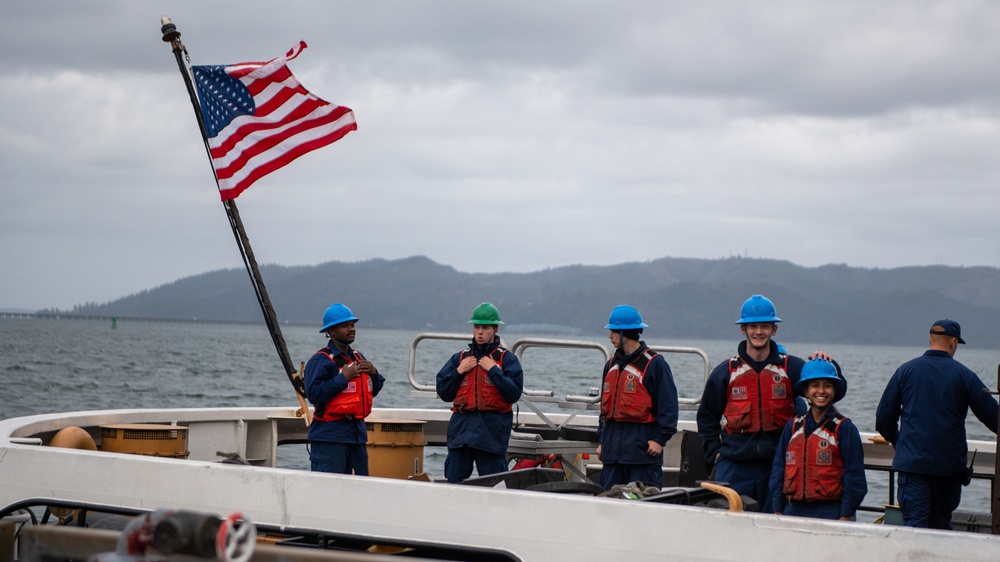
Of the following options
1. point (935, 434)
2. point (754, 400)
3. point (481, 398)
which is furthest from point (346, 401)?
point (935, 434)

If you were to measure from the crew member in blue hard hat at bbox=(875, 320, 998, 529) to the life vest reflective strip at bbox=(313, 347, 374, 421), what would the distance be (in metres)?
3.11

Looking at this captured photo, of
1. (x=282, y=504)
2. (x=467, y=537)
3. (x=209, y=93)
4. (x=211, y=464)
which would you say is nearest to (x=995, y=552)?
(x=467, y=537)

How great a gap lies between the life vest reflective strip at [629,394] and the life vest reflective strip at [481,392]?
70 cm

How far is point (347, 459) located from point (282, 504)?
1.62 metres

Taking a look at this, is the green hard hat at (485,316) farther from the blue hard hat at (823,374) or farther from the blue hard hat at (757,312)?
the blue hard hat at (823,374)

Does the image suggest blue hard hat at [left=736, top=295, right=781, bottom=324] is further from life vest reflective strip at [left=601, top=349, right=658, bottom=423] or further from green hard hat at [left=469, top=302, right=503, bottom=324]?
green hard hat at [left=469, top=302, right=503, bottom=324]

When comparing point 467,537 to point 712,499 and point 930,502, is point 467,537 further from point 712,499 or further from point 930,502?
point 930,502

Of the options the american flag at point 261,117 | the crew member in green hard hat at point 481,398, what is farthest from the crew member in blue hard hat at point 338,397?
the american flag at point 261,117

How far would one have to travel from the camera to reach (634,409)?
6328 millimetres

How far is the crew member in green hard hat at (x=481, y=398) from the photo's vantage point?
6.79 metres

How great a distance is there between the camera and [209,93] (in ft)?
24.7

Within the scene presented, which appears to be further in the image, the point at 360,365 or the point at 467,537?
the point at 360,365

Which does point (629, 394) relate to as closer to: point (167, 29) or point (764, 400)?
point (764, 400)

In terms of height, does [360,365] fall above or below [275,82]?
below
